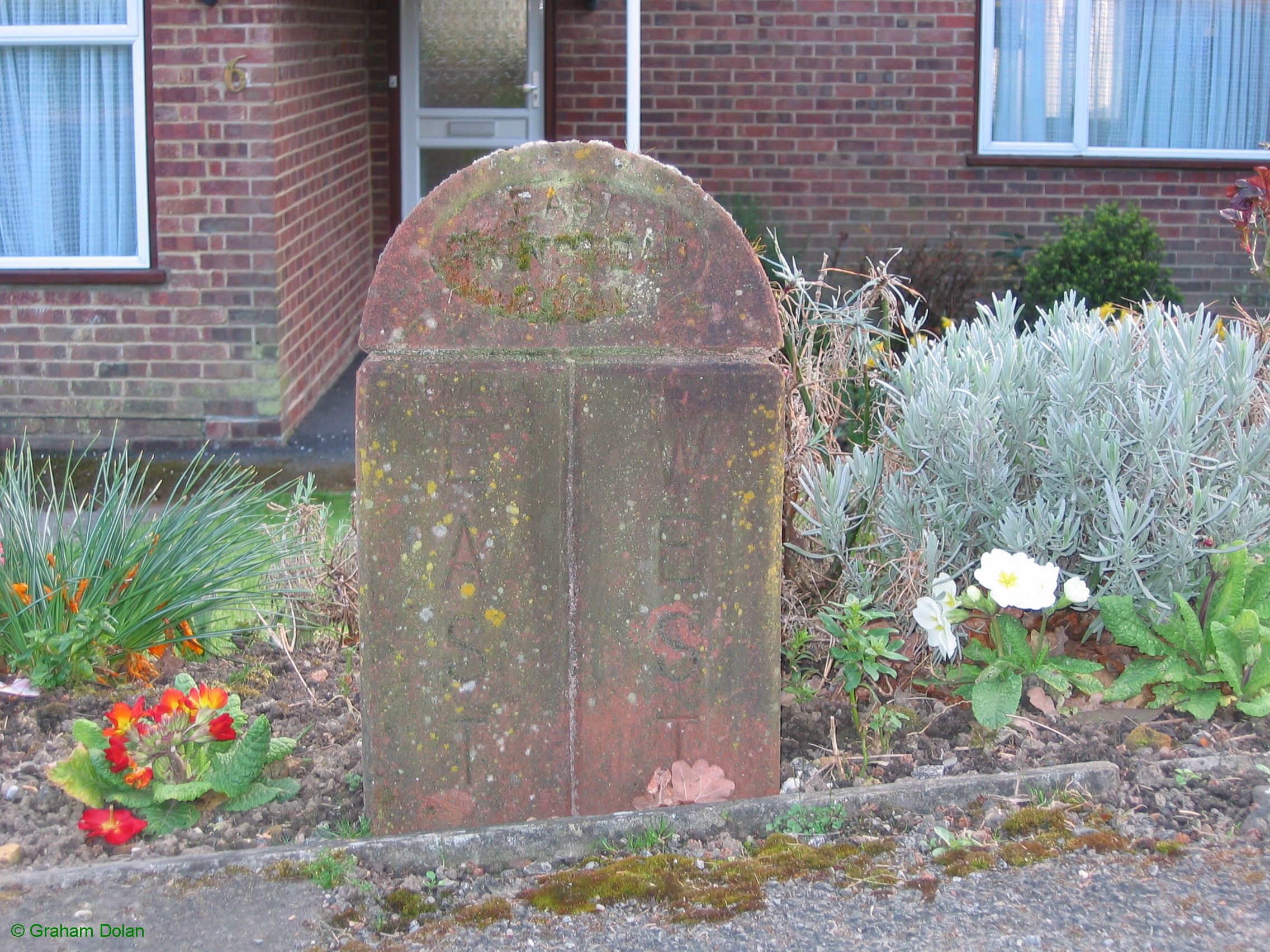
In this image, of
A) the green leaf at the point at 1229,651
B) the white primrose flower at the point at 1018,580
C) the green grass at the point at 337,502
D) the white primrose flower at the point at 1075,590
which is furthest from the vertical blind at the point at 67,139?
the green leaf at the point at 1229,651

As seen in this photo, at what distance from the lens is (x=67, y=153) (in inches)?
287

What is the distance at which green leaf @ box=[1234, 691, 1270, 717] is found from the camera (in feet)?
10.5

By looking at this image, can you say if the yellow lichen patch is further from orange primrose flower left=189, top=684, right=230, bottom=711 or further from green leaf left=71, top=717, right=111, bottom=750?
green leaf left=71, top=717, right=111, bottom=750

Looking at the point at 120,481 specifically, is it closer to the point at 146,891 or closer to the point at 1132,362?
the point at 146,891

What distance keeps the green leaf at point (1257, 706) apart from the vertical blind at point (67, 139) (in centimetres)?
591

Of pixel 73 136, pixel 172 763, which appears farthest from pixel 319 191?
pixel 172 763

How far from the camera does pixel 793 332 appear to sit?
383cm

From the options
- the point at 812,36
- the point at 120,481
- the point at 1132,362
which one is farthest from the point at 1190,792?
the point at 812,36

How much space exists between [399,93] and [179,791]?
26.1ft

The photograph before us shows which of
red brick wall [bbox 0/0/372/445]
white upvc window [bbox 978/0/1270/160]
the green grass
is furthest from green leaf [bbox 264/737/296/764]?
white upvc window [bbox 978/0/1270/160]

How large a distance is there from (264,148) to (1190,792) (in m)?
5.52

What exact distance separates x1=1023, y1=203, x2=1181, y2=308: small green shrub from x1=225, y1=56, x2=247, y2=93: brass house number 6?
465 cm

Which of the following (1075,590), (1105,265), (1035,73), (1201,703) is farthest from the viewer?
(1035,73)

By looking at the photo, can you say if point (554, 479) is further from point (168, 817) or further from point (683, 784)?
point (168, 817)
